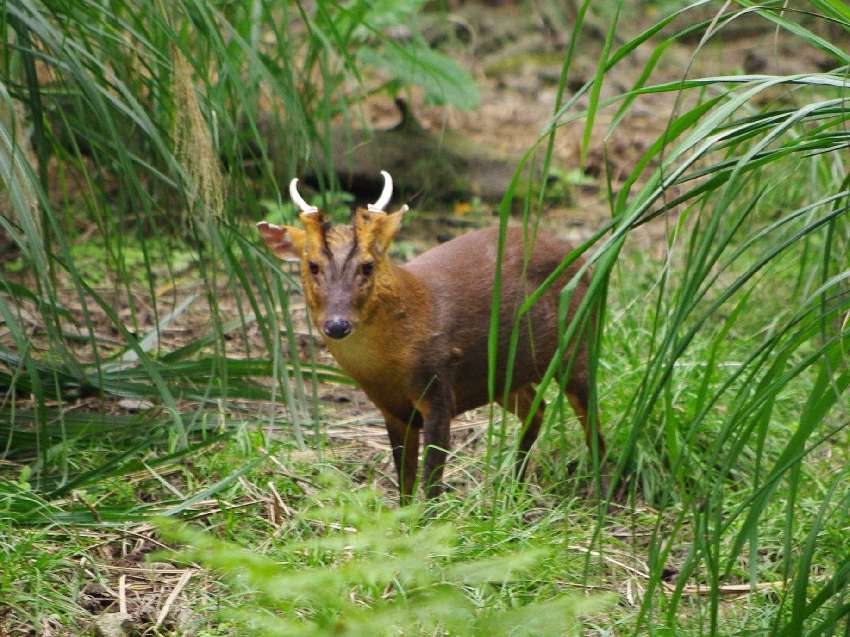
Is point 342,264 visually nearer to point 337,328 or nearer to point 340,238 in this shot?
point 340,238

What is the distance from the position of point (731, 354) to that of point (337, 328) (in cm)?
201

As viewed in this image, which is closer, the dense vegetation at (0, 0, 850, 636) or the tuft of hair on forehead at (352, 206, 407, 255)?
the dense vegetation at (0, 0, 850, 636)

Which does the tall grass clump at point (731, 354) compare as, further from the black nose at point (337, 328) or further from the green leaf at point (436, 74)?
the green leaf at point (436, 74)

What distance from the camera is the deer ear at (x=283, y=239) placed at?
4012mm

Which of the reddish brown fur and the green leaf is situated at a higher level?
the green leaf

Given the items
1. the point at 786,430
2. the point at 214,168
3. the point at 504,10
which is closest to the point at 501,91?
the point at 504,10

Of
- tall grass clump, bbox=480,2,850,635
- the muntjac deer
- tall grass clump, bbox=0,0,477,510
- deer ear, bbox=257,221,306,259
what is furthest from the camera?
deer ear, bbox=257,221,306,259

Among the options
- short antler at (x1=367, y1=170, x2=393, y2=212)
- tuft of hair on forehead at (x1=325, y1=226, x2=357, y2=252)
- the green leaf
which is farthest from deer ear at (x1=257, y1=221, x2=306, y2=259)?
the green leaf

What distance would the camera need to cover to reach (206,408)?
4527 millimetres

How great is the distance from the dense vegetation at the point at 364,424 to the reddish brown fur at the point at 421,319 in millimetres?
139

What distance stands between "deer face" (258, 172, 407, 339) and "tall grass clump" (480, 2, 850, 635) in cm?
64

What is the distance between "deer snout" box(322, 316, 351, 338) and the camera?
3781 millimetres

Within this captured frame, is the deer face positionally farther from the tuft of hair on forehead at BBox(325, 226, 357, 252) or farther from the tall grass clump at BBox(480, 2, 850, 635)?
the tall grass clump at BBox(480, 2, 850, 635)

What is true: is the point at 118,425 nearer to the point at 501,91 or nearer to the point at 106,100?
the point at 106,100
